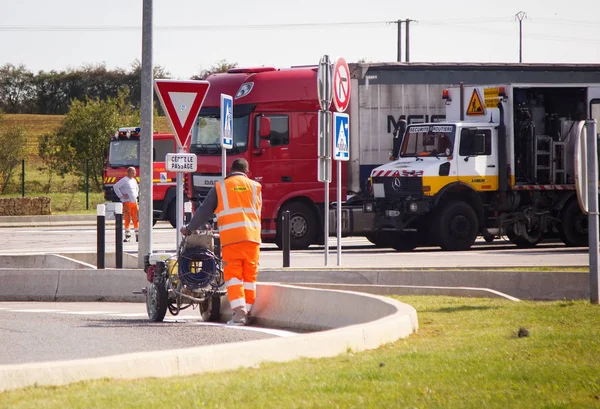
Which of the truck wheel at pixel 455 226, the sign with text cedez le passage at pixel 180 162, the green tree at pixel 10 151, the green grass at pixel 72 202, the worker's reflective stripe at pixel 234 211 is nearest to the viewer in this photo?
the worker's reflective stripe at pixel 234 211

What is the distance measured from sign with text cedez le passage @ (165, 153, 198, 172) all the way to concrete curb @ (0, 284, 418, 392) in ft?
7.96

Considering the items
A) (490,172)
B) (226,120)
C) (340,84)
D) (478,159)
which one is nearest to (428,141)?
(478,159)

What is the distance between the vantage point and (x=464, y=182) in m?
23.2

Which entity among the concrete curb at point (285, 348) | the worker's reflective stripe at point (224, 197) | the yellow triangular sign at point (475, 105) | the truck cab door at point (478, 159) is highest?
the yellow triangular sign at point (475, 105)

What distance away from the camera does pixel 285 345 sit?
835cm

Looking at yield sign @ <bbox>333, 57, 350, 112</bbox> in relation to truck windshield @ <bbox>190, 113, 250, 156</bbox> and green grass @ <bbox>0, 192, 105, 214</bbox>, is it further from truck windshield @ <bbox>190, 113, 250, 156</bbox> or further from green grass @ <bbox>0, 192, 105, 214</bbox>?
green grass @ <bbox>0, 192, 105, 214</bbox>

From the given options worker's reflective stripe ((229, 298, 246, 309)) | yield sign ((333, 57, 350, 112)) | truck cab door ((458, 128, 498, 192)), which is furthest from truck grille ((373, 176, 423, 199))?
worker's reflective stripe ((229, 298, 246, 309))

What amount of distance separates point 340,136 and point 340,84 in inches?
36.3

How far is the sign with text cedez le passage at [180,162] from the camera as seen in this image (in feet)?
45.1

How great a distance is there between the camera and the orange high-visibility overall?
39.2 ft

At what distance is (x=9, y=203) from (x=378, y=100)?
19.4m

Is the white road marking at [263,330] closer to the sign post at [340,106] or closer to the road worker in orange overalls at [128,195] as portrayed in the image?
the sign post at [340,106]

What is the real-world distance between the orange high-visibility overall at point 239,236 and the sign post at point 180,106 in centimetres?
177

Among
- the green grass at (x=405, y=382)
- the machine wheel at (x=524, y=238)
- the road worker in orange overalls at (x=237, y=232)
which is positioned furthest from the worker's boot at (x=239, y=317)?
the machine wheel at (x=524, y=238)
